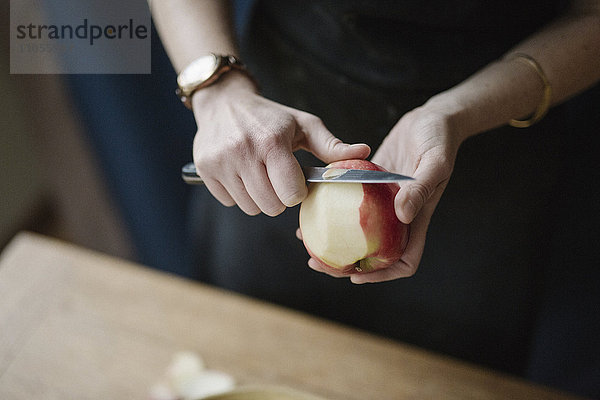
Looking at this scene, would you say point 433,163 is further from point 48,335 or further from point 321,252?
point 48,335

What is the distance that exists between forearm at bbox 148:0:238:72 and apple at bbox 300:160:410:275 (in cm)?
25

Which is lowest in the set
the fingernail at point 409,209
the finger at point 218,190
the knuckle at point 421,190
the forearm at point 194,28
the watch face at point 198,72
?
the finger at point 218,190

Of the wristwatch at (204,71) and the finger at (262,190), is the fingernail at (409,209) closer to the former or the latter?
the finger at (262,190)

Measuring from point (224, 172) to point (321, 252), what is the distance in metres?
0.11

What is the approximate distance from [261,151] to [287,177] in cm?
4

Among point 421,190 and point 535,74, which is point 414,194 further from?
point 535,74

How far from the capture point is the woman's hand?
42 cm

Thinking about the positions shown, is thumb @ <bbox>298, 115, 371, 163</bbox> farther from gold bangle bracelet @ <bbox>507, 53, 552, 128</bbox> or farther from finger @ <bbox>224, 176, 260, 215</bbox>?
gold bangle bracelet @ <bbox>507, 53, 552, 128</bbox>

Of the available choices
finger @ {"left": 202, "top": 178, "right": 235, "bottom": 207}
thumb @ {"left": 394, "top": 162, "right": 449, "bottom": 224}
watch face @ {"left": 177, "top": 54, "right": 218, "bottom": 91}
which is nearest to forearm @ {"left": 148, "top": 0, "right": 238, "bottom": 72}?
watch face @ {"left": 177, "top": 54, "right": 218, "bottom": 91}

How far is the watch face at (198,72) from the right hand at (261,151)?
0.05m

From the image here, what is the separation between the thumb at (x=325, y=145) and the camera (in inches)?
17.4

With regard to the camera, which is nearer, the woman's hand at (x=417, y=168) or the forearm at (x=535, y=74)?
the woman's hand at (x=417, y=168)

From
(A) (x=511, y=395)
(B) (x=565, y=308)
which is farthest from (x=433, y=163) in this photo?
(B) (x=565, y=308)

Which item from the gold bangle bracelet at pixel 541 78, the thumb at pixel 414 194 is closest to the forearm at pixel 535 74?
the gold bangle bracelet at pixel 541 78
